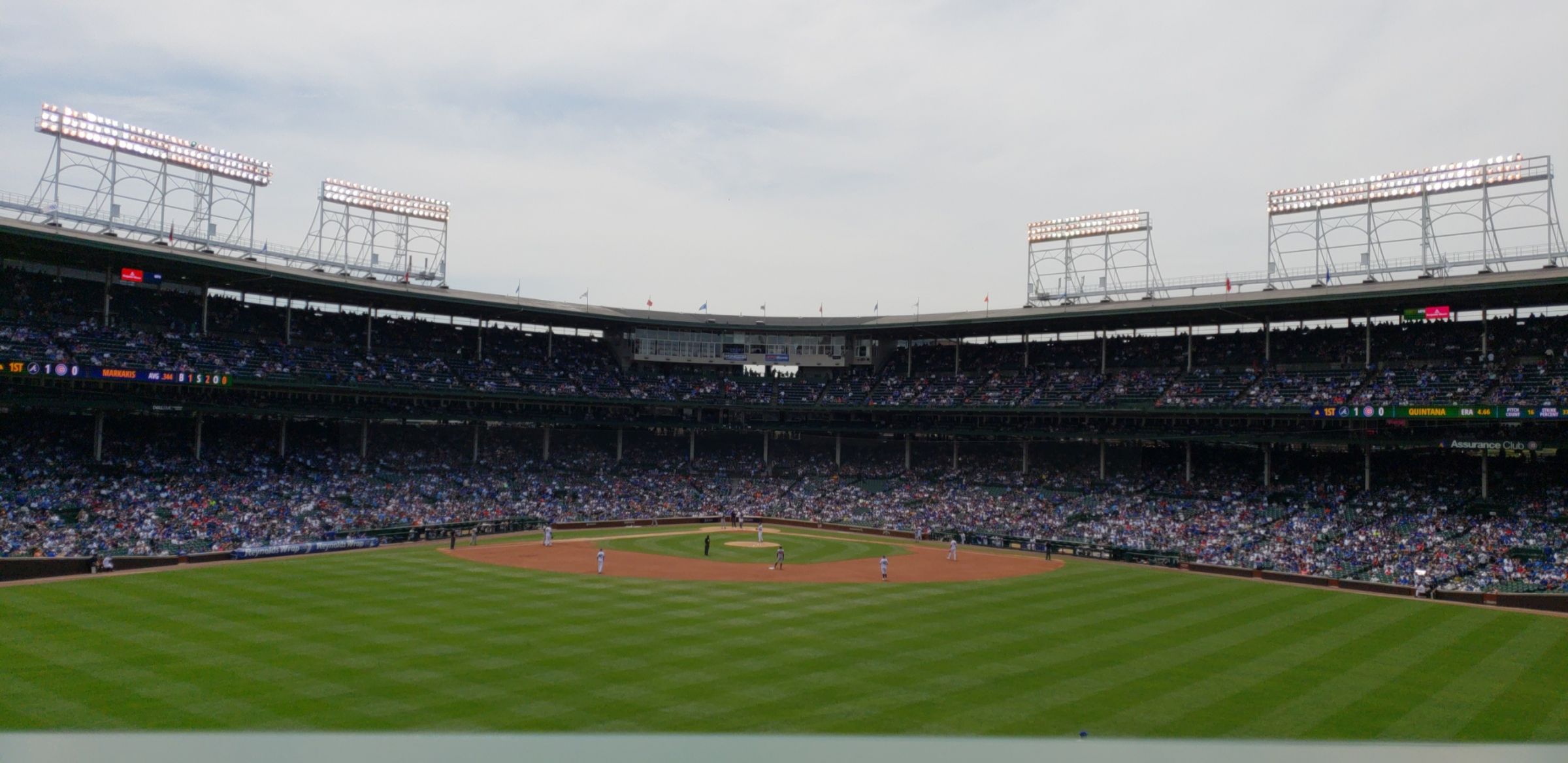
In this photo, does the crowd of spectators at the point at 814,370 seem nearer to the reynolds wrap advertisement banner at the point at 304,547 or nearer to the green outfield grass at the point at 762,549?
the reynolds wrap advertisement banner at the point at 304,547

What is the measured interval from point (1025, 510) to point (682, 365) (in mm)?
35316

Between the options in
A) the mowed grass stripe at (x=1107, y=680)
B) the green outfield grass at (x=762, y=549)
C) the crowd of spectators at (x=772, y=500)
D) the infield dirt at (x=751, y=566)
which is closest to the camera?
the mowed grass stripe at (x=1107, y=680)

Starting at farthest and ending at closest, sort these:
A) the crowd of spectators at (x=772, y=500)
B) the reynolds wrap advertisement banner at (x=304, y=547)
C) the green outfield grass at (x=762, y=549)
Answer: the green outfield grass at (x=762, y=549), the crowd of spectators at (x=772, y=500), the reynolds wrap advertisement banner at (x=304, y=547)

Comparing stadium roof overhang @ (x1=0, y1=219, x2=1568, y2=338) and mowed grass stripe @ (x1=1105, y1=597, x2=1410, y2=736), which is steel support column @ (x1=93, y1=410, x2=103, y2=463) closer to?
stadium roof overhang @ (x1=0, y1=219, x2=1568, y2=338)

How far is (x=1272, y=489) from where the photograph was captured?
55688 mm

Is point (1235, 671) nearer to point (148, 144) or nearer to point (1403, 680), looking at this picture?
point (1403, 680)

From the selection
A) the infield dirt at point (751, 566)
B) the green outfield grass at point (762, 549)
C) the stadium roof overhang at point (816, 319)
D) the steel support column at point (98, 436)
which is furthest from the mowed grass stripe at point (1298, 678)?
the steel support column at point (98, 436)

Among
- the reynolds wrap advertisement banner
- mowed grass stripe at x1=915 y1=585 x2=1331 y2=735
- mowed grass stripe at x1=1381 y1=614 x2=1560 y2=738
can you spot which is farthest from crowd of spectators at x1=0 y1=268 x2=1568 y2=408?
mowed grass stripe at x1=915 y1=585 x2=1331 y2=735

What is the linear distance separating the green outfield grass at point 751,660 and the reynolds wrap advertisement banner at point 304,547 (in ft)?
16.9

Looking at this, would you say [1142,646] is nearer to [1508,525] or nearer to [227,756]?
[227,756]

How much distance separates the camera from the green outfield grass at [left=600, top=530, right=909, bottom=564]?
47.3 metres

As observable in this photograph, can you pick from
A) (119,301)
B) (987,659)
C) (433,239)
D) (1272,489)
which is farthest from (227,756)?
(433,239)

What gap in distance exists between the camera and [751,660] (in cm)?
2450

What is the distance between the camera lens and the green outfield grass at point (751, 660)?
19266 mm
